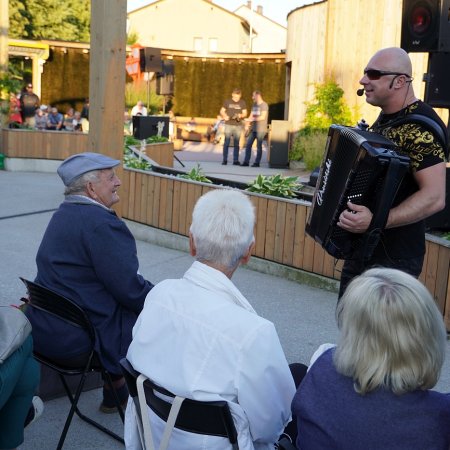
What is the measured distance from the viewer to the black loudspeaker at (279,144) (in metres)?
16.3

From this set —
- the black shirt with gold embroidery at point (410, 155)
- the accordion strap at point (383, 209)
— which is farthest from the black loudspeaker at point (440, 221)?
the accordion strap at point (383, 209)

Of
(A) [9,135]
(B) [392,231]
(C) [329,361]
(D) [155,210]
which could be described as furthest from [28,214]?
(C) [329,361]

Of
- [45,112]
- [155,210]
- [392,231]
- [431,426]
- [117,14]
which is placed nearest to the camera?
[431,426]

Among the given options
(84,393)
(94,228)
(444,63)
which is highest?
(444,63)

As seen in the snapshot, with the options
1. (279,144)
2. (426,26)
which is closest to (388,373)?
(426,26)

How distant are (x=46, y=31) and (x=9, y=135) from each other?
25658mm

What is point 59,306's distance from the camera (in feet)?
10.7

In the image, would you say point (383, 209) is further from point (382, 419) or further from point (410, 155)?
point (382, 419)

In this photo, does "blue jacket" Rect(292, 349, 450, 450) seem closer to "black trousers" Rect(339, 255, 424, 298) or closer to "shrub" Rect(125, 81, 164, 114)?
"black trousers" Rect(339, 255, 424, 298)

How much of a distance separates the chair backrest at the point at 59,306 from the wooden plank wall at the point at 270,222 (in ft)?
6.77

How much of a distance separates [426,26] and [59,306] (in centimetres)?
451

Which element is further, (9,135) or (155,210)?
(9,135)

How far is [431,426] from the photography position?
6.31 ft

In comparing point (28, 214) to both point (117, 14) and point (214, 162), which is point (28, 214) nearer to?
point (117, 14)
